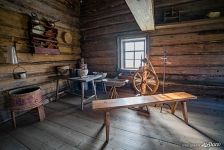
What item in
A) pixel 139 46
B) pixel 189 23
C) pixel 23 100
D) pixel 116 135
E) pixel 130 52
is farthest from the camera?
pixel 130 52

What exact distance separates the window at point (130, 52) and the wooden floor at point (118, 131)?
5.60ft

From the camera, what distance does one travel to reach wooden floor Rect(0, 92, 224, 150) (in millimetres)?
2004

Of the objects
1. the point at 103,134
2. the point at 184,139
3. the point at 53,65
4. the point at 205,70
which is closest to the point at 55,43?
the point at 53,65

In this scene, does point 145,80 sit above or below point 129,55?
below

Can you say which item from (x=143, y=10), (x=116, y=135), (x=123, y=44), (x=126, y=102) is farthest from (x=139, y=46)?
(x=116, y=135)

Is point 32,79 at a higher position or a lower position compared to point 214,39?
lower

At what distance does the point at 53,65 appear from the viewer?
158 inches

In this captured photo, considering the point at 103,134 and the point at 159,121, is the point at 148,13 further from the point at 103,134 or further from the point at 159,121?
the point at 103,134

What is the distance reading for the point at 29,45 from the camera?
10.8ft

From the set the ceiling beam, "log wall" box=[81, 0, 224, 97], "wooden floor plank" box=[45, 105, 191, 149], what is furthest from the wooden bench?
the ceiling beam

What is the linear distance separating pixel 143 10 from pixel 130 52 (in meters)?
1.97

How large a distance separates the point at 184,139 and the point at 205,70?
2.10m

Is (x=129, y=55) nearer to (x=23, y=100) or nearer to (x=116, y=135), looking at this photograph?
(x=116, y=135)

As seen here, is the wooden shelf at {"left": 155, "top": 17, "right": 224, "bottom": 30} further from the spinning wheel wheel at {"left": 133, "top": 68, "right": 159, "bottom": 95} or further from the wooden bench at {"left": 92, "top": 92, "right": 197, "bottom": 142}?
the wooden bench at {"left": 92, "top": 92, "right": 197, "bottom": 142}
